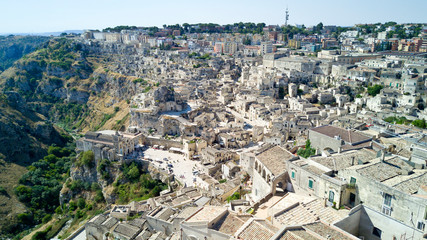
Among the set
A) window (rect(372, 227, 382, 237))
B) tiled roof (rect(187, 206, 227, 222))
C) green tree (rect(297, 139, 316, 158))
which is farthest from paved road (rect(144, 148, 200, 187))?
window (rect(372, 227, 382, 237))

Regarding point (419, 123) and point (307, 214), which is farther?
point (419, 123)

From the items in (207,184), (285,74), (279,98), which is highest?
(285,74)

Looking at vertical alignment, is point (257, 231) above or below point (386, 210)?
below

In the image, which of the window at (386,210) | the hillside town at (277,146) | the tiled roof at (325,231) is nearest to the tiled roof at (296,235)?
the hillside town at (277,146)

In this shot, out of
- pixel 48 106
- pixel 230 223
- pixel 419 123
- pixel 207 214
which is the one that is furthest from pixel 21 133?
pixel 419 123

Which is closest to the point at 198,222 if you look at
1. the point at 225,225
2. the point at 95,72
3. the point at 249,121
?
the point at 225,225

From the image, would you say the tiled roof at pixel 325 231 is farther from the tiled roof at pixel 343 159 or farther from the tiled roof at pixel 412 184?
the tiled roof at pixel 343 159

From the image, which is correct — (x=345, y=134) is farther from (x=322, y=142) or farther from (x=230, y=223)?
(x=230, y=223)

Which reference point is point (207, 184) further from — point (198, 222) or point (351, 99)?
point (351, 99)

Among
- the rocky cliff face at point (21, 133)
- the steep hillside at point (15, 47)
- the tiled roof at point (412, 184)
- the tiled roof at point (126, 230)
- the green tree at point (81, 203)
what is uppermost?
the steep hillside at point (15, 47)
